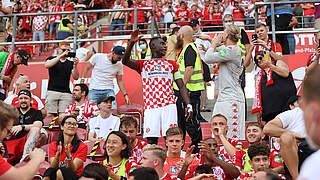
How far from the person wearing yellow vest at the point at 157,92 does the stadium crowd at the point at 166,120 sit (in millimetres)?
13

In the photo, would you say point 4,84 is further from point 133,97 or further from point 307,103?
point 307,103

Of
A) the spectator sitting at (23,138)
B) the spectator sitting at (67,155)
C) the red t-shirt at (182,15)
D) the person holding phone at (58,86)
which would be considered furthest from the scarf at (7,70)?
the red t-shirt at (182,15)

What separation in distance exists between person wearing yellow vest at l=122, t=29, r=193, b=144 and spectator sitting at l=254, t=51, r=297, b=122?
125 centimetres

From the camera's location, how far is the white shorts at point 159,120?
622 cm

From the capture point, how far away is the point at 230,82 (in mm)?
6895

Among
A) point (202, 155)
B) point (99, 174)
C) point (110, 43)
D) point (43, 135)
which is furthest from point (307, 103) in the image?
point (110, 43)

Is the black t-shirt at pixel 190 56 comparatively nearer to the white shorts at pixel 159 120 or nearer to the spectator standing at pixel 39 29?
the white shorts at pixel 159 120

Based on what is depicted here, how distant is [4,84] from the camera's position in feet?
28.4

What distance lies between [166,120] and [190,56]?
53.4 inches

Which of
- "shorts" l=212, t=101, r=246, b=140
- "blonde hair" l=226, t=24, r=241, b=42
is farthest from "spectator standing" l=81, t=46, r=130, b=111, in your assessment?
"shorts" l=212, t=101, r=246, b=140

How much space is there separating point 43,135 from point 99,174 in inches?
107

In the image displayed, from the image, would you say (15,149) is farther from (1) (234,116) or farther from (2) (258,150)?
(2) (258,150)

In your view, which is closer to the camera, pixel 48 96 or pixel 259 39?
pixel 259 39

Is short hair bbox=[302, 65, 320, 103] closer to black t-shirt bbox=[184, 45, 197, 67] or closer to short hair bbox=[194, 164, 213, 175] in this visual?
short hair bbox=[194, 164, 213, 175]
